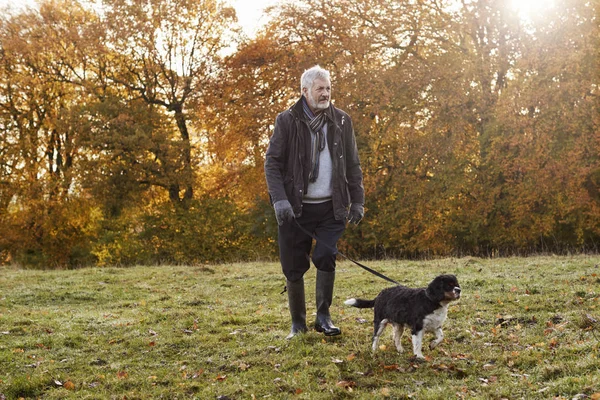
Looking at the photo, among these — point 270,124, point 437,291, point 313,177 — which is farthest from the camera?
point 270,124

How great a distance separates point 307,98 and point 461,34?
15.8 m

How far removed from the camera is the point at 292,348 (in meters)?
6.07

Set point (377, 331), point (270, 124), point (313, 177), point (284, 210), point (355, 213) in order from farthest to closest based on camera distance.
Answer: point (270, 124) → point (355, 213) → point (313, 177) → point (377, 331) → point (284, 210)

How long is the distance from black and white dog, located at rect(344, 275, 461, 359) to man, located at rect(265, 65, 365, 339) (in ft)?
2.44

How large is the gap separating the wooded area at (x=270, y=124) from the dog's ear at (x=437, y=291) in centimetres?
1263

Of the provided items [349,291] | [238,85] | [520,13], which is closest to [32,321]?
[349,291]

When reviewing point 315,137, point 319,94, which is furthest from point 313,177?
point 319,94

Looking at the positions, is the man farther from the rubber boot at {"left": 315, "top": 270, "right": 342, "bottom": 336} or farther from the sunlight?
the sunlight

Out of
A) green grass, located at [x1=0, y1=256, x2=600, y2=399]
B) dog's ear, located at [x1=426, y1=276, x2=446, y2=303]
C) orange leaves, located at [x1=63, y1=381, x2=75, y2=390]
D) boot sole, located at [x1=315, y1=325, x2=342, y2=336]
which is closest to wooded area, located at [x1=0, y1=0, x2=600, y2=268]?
green grass, located at [x1=0, y1=256, x2=600, y2=399]

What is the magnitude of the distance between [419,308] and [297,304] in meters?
1.41

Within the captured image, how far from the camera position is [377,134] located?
1923 centimetres

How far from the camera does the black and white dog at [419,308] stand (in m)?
5.22

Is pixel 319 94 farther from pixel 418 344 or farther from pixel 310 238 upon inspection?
pixel 418 344

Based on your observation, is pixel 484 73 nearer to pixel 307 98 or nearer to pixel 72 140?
pixel 307 98
